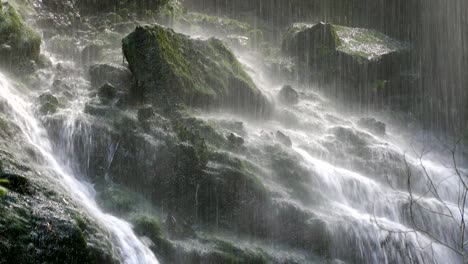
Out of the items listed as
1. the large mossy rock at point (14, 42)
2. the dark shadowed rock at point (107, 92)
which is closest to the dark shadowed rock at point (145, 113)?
the dark shadowed rock at point (107, 92)

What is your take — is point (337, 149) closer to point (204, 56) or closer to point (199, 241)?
point (204, 56)

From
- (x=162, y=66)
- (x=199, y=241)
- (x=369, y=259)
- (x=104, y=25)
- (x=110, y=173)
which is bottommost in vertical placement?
(x=369, y=259)

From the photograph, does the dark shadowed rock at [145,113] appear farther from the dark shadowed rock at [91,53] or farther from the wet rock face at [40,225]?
the dark shadowed rock at [91,53]

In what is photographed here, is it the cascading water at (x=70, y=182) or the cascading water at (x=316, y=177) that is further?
the cascading water at (x=316, y=177)

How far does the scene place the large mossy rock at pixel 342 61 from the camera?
2117 centimetres

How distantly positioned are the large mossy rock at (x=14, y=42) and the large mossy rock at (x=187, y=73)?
3.06 metres

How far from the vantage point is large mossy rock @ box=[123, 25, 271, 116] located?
13672 mm

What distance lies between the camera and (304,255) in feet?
36.0

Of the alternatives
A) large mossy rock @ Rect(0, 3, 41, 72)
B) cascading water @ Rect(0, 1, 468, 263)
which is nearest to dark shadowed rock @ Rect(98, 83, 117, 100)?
cascading water @ Rect(0, 1, 468, 263)

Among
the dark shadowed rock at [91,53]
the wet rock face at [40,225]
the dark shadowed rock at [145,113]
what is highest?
the dark shadowed rock at [91,53]

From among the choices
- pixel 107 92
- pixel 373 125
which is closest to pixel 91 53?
pixel 107 92

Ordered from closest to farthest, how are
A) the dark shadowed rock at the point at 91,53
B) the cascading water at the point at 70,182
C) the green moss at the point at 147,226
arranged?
Result: the cascading water at the point at 70,182 → the green moss at the point at 147,226 → the dark shadowed rock at the point at 91,53

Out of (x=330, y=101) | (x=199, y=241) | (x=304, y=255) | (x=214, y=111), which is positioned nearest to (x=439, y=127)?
(x=330, y=101)

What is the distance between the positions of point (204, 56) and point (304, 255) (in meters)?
8.18
